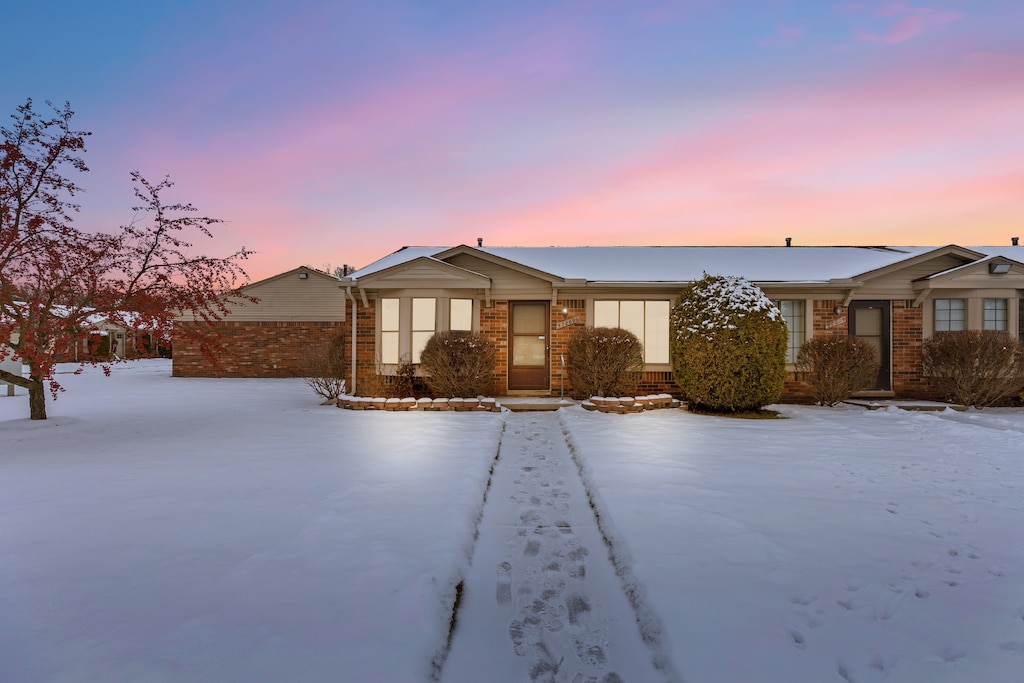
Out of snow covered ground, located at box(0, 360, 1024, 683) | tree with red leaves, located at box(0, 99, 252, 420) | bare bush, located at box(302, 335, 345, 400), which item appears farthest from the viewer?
bare bush, located at box(302, 335, 345, 400)

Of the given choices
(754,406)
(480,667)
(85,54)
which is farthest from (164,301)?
(754,406)

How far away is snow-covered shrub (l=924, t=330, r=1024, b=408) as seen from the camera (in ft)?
31.0

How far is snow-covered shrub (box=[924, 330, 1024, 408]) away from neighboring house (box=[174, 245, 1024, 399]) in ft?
3.41

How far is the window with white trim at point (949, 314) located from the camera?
11156 mm

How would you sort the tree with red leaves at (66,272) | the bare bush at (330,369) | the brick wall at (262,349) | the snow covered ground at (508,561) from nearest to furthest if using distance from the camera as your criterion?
the snow covered ground at (508,561)
the tree with red leaves at (66,272)
the bare bush at (330,369)
the brick wall at (262,349)

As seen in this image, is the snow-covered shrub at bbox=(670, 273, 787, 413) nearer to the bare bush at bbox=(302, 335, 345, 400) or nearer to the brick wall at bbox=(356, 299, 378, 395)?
the brick wall at bbox=(356, 299, 378, 395)

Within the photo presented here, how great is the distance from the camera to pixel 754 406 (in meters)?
9.13

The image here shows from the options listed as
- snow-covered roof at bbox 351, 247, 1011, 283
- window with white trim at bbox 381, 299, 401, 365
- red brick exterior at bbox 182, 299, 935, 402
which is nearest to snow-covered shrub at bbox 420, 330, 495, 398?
red brick exterior at bbox 182, 299, 935, 402

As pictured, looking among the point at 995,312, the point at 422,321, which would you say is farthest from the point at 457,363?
the point at 995,312

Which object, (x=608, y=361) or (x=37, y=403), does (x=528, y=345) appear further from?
(x=37, y=403)

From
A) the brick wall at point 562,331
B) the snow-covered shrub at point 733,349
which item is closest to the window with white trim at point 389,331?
the brick wall at point 562,331

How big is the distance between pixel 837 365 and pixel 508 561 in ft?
31.8

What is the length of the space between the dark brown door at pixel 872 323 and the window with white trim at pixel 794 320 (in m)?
1.19

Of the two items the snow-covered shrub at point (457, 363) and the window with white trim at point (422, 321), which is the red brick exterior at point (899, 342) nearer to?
the snow-covered shrub at point (457, 363)
